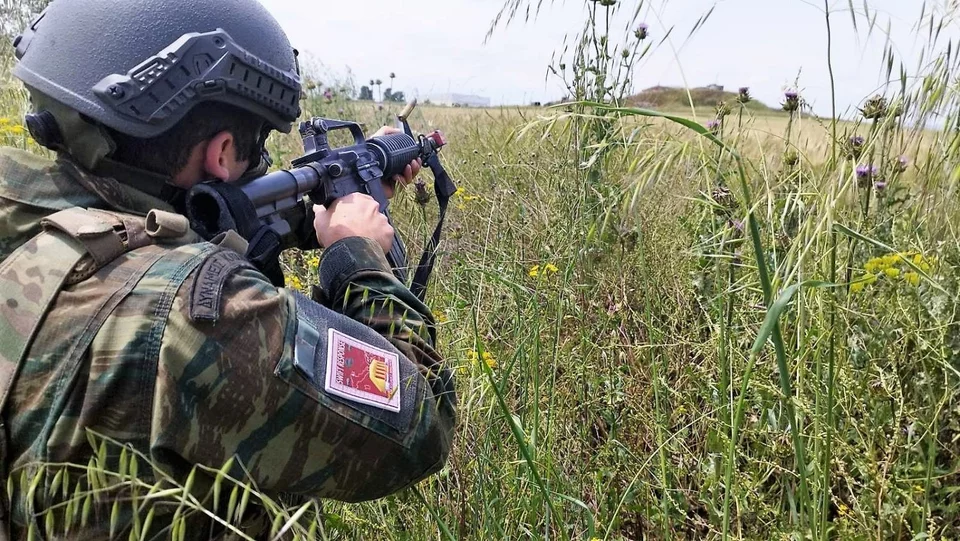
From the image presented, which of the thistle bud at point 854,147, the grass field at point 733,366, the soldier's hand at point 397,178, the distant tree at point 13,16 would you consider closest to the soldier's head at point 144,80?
the grass field at point 733,366

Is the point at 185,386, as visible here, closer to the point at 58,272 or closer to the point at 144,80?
the point at 58,272

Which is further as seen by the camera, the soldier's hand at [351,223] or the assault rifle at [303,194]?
the soldier's hand at [351,223]

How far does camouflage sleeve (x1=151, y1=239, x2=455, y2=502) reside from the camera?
1.03 meters

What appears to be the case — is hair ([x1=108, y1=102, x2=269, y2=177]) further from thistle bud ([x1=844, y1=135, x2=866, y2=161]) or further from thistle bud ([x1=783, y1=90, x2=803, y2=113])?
thistle bud ([x1=783, y1=90, x2=803, y2=113])

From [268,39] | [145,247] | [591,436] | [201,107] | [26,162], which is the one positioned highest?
[268,39]

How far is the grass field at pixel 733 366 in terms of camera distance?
110 centimetres

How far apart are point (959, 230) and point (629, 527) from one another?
109 cm

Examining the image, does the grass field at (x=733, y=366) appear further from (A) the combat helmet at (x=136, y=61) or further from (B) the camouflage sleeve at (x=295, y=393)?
(A) the combat helmet at (x=136, y=61)

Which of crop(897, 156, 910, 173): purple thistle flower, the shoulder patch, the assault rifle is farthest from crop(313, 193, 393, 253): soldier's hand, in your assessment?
crop(897, 156, 910, 173): purple thistle flower

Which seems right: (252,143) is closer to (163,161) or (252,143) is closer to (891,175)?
(163,161)

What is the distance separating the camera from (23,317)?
105cm

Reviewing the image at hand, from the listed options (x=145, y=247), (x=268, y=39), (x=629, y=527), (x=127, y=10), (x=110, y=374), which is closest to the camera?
(x=110, y=374)

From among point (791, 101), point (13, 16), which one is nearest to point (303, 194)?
point (791, 101)

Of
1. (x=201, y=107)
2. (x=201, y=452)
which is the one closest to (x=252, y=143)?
(x=201, y=107)
